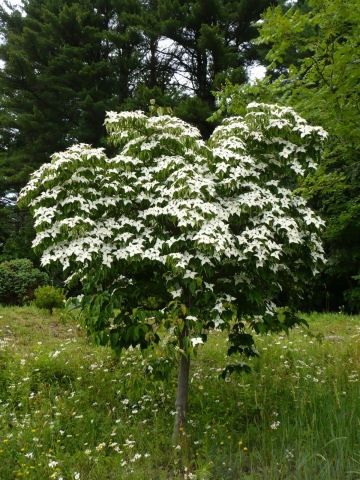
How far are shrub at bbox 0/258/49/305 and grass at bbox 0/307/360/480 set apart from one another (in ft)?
16.1

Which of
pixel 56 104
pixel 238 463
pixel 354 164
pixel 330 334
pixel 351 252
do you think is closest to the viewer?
pixel 238 463

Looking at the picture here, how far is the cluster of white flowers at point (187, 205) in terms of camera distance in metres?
3.92

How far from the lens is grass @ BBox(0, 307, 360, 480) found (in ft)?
12.7

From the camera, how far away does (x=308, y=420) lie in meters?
4.51

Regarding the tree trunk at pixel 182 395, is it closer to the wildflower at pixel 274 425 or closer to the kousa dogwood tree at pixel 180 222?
the kousa dogwood tree at pixel 180 222

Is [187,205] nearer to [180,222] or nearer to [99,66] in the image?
[180,222]

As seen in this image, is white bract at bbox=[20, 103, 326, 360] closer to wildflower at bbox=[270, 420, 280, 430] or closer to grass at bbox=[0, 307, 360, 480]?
wildflower at bbox=[270, 420, 280, 430]

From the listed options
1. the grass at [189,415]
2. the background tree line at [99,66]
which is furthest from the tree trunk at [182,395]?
the background tree line at [99,66]

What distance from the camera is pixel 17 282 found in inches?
496

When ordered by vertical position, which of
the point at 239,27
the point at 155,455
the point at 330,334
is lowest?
the point at 155,455

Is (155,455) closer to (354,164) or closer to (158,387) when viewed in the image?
(158,387)

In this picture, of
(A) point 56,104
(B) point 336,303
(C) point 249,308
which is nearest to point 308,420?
(C) point 249,308

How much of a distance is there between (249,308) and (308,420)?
1189 millimetres

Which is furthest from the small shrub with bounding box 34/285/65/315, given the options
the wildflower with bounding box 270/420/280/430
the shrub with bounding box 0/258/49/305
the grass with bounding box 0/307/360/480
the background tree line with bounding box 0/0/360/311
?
the wildflower with bounding box 270/420/280/430
